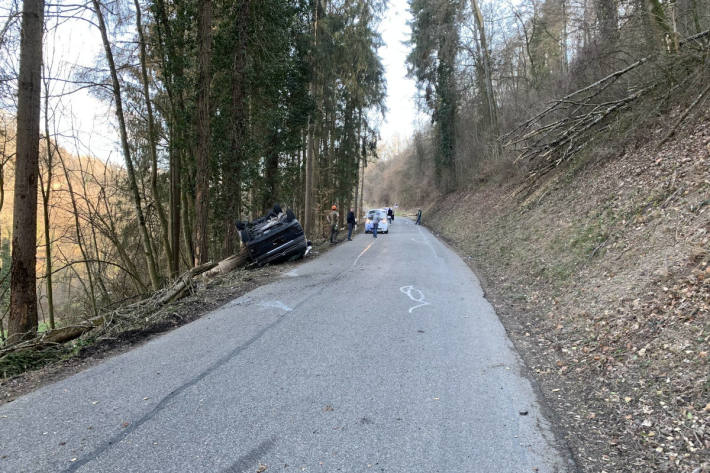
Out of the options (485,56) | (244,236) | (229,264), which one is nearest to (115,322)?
(229,264)

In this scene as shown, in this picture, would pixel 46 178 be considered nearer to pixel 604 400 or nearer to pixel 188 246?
pixel 188 246

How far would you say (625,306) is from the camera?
→ 205 inches

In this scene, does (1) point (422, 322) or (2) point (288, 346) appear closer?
(2) point (288, 346)

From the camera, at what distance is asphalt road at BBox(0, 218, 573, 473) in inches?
119

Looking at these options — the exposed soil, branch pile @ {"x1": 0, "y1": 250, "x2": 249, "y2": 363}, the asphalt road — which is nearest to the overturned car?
the exposed soil

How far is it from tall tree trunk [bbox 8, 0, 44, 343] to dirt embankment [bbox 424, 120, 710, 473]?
7407mm

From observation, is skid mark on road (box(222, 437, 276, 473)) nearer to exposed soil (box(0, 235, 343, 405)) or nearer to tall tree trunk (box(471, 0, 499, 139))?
exposed soil (box(0, 235, 343, 405))

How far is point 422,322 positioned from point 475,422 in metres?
2.91

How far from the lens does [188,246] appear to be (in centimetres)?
1373

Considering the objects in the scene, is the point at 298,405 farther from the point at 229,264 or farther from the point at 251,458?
the point at 229,264

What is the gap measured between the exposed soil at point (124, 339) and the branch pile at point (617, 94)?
34.6 ft

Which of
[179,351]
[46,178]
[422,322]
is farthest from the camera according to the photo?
[46,178]

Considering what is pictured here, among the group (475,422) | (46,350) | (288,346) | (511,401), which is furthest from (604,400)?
(46,350)

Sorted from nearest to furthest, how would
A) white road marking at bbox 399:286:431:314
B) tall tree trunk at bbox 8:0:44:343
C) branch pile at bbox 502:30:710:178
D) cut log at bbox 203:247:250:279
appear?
tall tree trunk at bbox 8:0:44:343 < white road marking at bbox 399:286:431:314 < branch pile at bbox 502:30:710:178 < cut log at bbox 203:247:250:279
